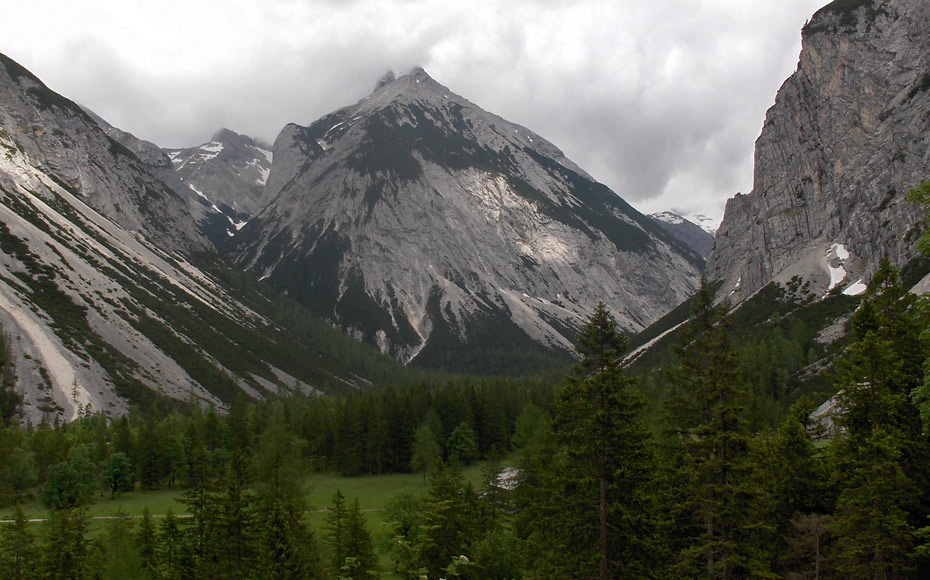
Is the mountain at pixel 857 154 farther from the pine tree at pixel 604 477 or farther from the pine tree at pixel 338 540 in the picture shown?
the pine tree at pixel 604 477

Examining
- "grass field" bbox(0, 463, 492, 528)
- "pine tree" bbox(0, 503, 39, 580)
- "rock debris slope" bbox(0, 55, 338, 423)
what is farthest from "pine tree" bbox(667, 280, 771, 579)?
"rock debris slope" bbox(0, 55, 338, 423)

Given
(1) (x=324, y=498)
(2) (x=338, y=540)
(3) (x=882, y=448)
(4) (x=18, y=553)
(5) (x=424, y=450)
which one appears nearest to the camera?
(3) (x=882, y=448)

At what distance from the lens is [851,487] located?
26.6 metres

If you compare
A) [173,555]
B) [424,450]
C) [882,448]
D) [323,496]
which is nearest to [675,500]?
[882,448]

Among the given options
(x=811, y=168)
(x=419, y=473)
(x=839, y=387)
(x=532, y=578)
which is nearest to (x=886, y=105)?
(x=811, y=168)

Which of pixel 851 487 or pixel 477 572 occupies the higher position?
pixel 851 487

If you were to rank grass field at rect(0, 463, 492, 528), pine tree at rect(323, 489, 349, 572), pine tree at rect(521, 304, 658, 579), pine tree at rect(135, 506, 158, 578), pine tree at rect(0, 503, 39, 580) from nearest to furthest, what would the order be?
pine tree at rect(521, 304, 658, 579)
pine tree at rect(0, 503, 39, 580)
pine tree at rect(323, 489, 349, 572)
pine tree at rect(135, 506, 158, 578)
grass field at rect(0, 463, 492, 528)

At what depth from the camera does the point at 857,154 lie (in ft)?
580

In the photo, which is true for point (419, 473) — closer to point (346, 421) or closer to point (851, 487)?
point (346, 421)

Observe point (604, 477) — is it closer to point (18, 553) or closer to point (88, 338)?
point (18, 553)

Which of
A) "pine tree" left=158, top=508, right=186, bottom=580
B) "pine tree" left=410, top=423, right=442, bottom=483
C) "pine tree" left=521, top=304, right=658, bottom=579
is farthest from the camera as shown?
"pine tree" left=410, top=423, right=442, bottom=483

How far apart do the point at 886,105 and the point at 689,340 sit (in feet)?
628

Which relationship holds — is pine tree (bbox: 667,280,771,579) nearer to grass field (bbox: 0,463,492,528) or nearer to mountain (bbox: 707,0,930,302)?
grass field (bbox: 0,463,492,528)

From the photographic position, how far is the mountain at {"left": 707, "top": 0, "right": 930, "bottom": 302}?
15250 cm
